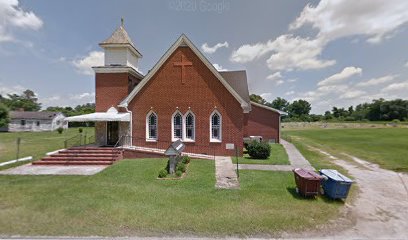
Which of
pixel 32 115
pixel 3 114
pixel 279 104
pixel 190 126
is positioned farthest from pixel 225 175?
pixel 279 104

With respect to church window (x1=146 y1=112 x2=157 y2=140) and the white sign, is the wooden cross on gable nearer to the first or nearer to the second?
church window (x1=146 y1=112 x2=157 y2=140)

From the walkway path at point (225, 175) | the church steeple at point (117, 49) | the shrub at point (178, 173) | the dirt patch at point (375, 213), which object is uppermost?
the church steeple at point (117, 49)

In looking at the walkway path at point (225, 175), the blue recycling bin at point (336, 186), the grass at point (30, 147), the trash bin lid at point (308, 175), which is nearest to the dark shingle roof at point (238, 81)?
the walkway path at point (225, 175)

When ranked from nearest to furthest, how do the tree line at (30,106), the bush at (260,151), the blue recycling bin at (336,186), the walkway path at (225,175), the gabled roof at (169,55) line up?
the blue recycling bin at (336,186) < the walkway path at (225,175) < the bush at (260,151) < the gabled roof at (169,55) < the tree line at (30,106)

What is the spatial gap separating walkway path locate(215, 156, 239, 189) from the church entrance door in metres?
9.20

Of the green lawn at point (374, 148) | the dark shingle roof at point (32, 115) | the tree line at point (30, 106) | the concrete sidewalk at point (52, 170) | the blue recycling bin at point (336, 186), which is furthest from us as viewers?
the tree line at point (30, 106)

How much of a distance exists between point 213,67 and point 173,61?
3.17m

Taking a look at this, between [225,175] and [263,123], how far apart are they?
67.1 feet

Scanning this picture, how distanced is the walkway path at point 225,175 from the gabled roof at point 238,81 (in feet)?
29.3

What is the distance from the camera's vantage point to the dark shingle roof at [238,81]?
72.9 feet

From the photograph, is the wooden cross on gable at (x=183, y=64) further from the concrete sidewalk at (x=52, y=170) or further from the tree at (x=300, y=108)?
the tree at (x=300, y=108)

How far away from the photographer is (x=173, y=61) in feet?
58.6

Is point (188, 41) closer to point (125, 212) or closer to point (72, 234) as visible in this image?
point (125, 212)

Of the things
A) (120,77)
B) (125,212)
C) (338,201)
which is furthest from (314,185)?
(120,77)
